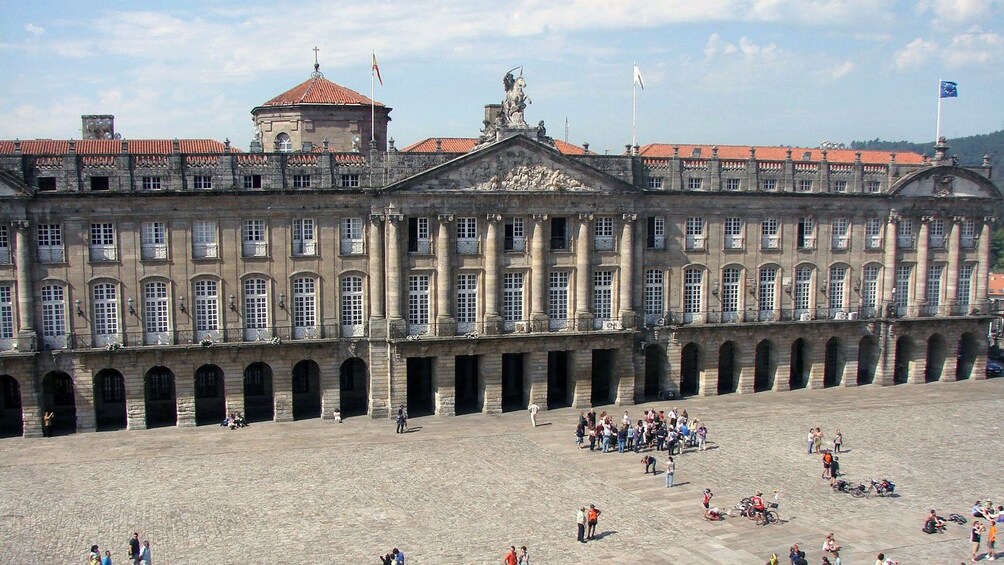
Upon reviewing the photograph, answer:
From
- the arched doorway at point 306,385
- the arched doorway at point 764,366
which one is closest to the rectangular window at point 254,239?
the arched doorway at point 306,385

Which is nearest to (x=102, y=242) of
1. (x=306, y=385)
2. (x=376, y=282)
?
(x=306, y=385)

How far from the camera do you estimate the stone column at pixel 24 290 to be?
157ft

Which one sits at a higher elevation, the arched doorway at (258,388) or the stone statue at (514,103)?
the stone statue at (514,103)

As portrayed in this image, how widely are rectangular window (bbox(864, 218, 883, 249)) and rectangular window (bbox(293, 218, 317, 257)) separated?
115 ft

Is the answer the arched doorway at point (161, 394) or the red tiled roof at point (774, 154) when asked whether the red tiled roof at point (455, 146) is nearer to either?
the red tiled roof at point (774, 154)

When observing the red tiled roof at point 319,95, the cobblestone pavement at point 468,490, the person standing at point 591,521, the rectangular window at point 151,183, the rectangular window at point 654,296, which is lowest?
the cobblestone pavement at point 468,490

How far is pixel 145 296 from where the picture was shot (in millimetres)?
50062

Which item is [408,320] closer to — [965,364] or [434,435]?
[434,435]

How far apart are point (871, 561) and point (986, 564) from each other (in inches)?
158

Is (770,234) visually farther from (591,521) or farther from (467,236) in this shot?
(591,521)

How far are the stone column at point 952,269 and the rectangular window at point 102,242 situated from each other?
51229 millimetres

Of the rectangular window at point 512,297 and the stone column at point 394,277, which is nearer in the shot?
the stone column at point 394,277

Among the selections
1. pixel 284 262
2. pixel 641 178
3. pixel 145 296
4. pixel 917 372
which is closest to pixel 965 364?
pixel 917 372

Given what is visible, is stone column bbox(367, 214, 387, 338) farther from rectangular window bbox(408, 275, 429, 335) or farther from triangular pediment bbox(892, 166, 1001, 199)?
triangular pediment bbox(892, 166, 1001, 199)
